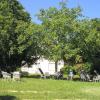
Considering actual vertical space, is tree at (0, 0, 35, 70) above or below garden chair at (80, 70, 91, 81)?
above

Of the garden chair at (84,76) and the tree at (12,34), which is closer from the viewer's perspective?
the garden chair at (84,76)

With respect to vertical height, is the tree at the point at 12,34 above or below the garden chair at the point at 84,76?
above

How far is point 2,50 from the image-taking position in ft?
156

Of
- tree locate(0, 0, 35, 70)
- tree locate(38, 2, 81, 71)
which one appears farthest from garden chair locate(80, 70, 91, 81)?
tree locate(0, 0, 35, 70)

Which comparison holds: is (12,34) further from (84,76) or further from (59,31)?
(84,76)

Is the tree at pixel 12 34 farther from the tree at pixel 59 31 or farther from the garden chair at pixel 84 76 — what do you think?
the garden chair at pixel 84 76

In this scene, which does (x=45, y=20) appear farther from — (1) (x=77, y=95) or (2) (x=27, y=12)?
(1) (x=77, y=95)

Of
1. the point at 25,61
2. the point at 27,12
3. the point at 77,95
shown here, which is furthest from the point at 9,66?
the point at 77,95

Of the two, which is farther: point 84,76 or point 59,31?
point 84,76

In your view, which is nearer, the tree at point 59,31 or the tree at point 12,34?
the tree at point 59,31

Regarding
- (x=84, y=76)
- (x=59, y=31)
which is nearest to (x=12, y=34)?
(x=59, y=31)

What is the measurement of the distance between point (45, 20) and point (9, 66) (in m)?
8.19

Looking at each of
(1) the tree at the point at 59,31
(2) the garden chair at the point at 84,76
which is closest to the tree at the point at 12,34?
(1) the tree at the point at 59,31

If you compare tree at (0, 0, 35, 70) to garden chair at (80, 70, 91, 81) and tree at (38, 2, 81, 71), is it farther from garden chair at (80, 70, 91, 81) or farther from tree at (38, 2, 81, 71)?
garden chair at (80, 70, 91, 81)
